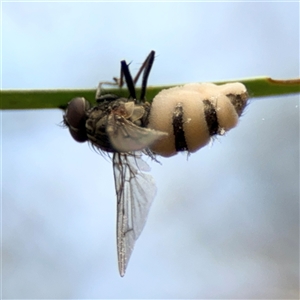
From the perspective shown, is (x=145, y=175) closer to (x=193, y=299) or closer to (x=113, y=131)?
(x=113, y=131)

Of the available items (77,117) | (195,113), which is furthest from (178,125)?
(77,117)

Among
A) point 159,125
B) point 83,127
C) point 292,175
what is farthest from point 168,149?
point 292,175

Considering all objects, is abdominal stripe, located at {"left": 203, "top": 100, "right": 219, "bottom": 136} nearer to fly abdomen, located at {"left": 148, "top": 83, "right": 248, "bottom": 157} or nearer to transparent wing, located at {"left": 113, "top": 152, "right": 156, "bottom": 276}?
fly abdomen, located at {"left": 148, "top": 83, "right": 248, "bottom": 157}

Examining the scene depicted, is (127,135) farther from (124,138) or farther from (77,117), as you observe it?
(77,117)

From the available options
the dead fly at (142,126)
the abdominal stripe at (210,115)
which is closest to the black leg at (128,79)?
the dead fly at (142,126)

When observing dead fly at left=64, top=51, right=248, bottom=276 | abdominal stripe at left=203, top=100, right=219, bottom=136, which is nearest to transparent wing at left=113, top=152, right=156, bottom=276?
dead fly at left=64, top=51, right=248, bottom=276
